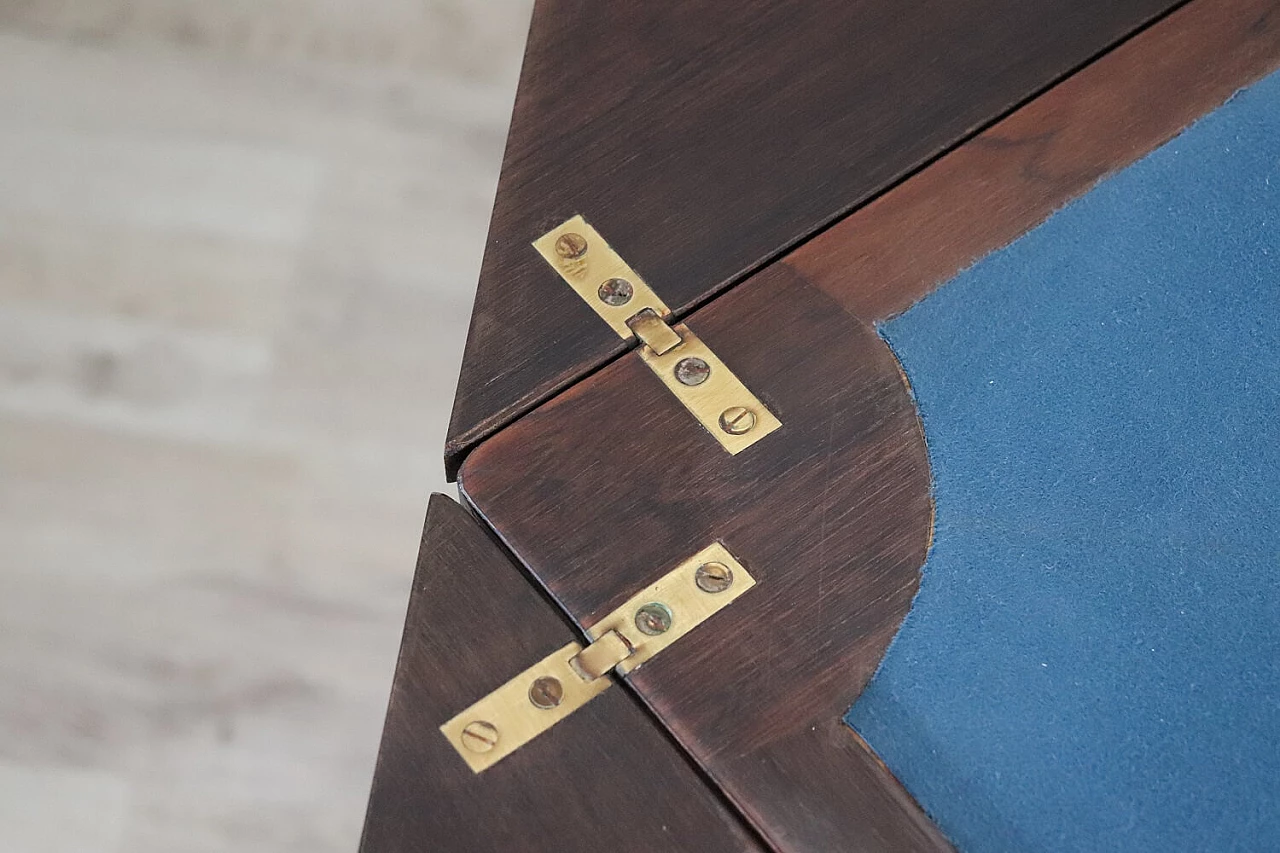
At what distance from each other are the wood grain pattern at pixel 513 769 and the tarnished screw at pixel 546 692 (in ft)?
0.04

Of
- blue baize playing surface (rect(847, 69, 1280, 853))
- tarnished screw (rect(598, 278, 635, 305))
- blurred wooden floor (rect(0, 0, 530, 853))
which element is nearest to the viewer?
blue baize playing surface (rect(847, 69, 1280, 853))

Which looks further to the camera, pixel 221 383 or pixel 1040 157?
pixel 221 383

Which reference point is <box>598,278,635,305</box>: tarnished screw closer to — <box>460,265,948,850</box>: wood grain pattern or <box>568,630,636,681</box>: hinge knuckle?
<box>460,265,948,850</box>: wood grain pattern

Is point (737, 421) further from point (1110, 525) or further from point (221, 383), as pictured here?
point (221, 383)

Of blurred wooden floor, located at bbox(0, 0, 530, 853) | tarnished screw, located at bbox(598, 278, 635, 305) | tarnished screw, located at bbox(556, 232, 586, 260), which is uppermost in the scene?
tarnished screw, located at bbox(556, 232, 586, 260)

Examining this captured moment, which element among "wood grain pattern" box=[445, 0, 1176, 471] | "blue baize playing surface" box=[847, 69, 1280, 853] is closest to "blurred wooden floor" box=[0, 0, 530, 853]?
"wood grain pattern" box=[445, 0, 1176, 471]

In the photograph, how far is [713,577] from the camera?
Result: 0.62m

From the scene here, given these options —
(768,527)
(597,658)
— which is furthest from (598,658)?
(768,527)

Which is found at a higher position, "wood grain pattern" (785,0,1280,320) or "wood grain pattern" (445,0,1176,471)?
"wood grain pattern" (445,0,1176,471)

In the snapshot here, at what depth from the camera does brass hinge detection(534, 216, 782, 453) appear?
0.65m

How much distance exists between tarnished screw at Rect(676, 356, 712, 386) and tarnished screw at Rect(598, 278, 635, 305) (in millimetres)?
47

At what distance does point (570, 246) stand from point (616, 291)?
4cm

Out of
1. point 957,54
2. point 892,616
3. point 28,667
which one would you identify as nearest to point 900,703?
point 892,616

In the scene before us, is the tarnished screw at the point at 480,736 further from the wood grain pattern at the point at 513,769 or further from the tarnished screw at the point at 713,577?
the tarnished screw at the point at 713,577
